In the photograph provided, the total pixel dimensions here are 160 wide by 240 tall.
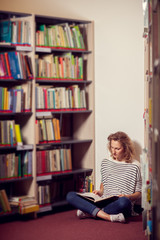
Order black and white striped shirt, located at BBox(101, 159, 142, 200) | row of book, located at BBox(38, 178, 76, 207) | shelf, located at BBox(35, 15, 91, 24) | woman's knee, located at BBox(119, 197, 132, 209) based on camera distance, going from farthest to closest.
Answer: shelf, located at BBox(35, 15, 91, 24) → row of book, located at BBox(38, 178, 76, 207) → black and white striped shirt, located at BBox(101, 159, 142, 200) → woman's knee, located at BBox(119, 197, 132, 209)

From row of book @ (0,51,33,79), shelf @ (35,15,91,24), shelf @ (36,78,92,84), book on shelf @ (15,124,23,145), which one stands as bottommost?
book on shelf @ (15,124,23,145)

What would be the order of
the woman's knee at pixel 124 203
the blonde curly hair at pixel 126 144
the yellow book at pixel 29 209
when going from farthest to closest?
the blonde curly hair at pixel 126 144 → the yellow book at pixel 29 209 → the woman's knee at pixel 124 203

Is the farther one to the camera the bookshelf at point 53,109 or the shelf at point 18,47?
the bookshelf at point 53,109

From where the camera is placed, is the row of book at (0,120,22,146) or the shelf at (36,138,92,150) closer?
the row of book at (0,120,22,146)

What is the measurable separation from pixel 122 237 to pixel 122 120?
1607mm

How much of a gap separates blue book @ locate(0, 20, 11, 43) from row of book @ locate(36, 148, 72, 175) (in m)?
1.26

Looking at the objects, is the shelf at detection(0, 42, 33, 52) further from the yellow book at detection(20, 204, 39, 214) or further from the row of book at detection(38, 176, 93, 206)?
the yellow book at detection(20, 204, 39, 214)

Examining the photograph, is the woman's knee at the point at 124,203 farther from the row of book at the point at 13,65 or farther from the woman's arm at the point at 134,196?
the row of book at the point at 13,65

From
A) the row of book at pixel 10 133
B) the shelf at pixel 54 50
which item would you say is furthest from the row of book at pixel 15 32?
the row of book at pixel 10 133

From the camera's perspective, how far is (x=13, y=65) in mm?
4355

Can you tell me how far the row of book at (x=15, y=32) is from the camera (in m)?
4.41

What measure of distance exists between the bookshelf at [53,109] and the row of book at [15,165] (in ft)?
0.11

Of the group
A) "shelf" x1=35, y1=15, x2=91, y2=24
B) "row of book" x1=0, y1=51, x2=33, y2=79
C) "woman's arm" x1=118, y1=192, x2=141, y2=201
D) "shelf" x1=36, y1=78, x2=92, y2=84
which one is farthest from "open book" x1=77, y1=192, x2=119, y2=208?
"shelf" x1=35, y1=15, x2=91, y2=24

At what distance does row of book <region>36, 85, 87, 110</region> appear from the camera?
456cm
